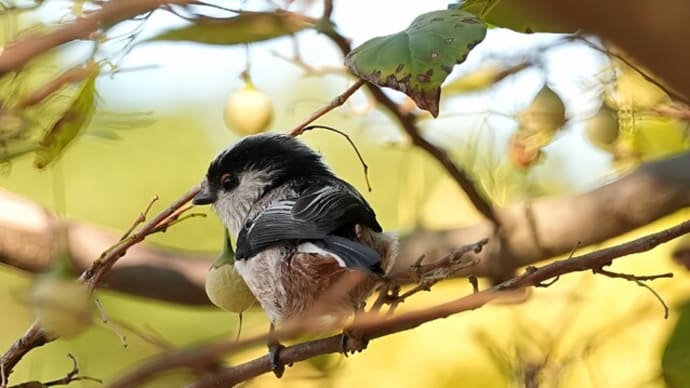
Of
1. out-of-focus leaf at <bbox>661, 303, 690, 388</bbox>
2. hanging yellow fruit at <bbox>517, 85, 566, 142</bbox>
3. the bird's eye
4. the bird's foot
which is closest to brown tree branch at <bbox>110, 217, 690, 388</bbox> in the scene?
the bird's foot

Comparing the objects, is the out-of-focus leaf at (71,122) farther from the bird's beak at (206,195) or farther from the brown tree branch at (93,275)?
the bird's beak at (206,195)

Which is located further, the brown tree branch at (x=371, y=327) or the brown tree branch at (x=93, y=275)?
the brown tree branch at (x=93, y=275)

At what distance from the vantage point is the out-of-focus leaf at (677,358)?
0.85 meters

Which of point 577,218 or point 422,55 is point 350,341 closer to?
point 422,55

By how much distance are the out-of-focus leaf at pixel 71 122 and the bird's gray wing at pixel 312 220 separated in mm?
264

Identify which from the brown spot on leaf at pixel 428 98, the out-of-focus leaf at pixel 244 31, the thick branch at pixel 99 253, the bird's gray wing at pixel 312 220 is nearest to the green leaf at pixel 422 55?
the brown spot on leaf at pixel 428 98

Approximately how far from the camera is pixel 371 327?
622 mm

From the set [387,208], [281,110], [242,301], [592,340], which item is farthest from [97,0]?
[387,208]

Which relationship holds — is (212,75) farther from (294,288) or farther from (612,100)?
(612,100)

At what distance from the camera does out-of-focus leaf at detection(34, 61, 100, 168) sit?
0.80 m

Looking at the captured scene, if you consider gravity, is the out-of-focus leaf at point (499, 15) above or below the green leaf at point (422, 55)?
below

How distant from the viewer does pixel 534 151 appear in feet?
3.97

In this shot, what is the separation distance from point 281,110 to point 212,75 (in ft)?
1.90

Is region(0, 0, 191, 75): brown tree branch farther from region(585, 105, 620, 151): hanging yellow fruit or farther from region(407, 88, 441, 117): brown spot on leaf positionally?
region(585, 105, 620, 151): hanging yellow fruit
